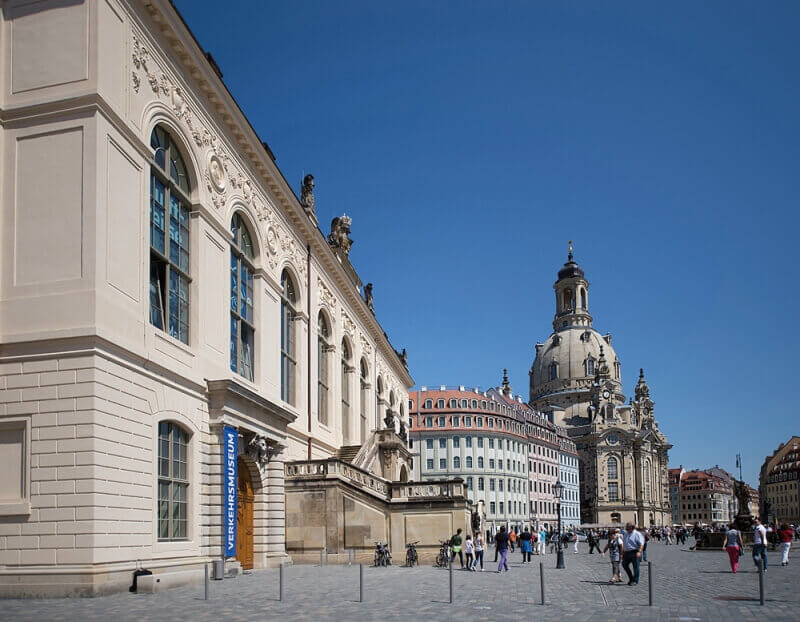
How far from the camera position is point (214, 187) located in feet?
101

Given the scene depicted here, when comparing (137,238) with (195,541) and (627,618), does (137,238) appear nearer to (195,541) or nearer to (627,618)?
(195,541)

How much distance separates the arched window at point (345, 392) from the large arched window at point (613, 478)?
15169 cm

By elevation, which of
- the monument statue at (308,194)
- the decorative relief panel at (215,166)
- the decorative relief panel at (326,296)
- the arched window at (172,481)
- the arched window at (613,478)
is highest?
the monument statue at (308,194)

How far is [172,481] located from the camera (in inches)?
1014

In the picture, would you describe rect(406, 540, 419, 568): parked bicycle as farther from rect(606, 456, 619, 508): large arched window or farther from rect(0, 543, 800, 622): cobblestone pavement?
rect(606, 456, 619, 508): large arched window

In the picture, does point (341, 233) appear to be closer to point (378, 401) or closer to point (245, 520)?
point (378, 401)

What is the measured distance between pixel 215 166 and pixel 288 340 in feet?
37.4

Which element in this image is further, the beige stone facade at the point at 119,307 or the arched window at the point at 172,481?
the arched window at the point at 172,481

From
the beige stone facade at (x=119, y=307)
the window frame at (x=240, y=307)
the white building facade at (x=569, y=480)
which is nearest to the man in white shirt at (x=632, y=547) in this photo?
the beige stone facade at (x=119, y=307)

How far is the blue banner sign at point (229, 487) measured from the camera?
28000 mm

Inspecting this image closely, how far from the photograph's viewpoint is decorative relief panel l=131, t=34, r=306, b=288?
2577 centimetres

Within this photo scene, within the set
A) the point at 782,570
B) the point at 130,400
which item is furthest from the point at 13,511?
the point at 782,570

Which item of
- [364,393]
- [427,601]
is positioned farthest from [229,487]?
[364,393]

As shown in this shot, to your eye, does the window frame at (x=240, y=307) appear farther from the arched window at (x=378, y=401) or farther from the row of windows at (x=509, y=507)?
the row of windows at (x=509, y=507)
